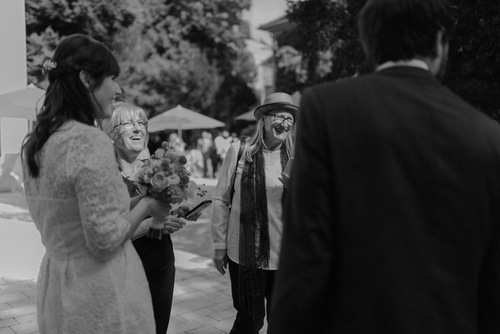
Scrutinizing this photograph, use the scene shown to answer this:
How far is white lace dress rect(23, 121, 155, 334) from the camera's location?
180 centimetres

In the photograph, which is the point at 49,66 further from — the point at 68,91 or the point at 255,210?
the point at 255,210

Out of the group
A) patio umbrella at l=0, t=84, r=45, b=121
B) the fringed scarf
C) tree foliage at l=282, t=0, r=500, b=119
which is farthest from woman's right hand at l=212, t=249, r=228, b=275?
patio umbrella at l=0, t=84, r=45, b=121

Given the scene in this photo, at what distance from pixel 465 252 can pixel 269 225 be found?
6.44 ft

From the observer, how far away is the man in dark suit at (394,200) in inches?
53.2

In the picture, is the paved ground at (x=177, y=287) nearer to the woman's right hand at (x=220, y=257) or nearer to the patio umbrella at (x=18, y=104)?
the woman's right hand at (x=220, y=257)

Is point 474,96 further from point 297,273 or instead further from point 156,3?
point 156,3

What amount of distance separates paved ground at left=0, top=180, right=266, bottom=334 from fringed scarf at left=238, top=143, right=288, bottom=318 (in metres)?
1.16

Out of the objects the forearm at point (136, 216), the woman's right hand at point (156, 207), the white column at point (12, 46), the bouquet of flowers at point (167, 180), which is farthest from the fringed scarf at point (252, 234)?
the white column at point (12, 46)

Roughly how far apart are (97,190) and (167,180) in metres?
0.40

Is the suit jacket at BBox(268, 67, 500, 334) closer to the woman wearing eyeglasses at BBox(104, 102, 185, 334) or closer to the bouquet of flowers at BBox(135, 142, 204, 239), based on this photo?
the bouquet of flowers at BBox(135, 142, 204, 239)

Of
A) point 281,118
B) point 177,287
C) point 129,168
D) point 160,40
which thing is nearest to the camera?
point 129,168

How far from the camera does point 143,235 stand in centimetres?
291

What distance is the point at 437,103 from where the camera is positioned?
1.38 meters

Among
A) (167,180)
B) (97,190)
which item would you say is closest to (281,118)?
(167,180)
